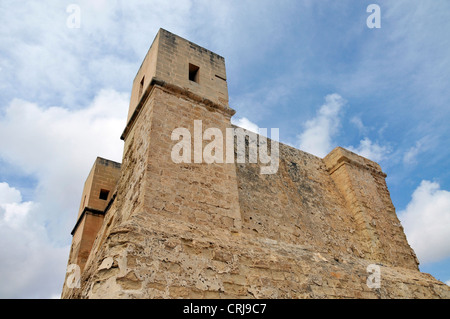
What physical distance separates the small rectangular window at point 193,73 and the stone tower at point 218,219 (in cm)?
3

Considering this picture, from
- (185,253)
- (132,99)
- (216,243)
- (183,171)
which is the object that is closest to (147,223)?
(185,253)

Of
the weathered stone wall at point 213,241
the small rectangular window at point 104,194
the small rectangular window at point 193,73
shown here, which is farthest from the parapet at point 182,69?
the small rectangular window at point 104,194

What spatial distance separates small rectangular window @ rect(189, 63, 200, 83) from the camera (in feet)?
21.3

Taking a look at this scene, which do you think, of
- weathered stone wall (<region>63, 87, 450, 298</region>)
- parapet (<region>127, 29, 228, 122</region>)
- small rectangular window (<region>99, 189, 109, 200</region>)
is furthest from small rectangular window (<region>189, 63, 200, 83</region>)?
small rectangular window (<region>99, 189, 109, 200</region>)

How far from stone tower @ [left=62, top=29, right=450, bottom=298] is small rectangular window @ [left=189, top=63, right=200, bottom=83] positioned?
0.03m

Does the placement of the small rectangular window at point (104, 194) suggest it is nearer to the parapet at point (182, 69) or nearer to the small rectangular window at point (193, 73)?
the parapet at point (182, 69)

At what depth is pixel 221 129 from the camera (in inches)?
232

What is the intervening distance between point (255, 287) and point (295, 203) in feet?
11.4

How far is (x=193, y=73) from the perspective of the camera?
21.8ft

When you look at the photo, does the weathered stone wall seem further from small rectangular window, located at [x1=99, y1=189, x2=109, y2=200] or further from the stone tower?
small rectangular window, located at [x1=99, y1=189, x2=109, y2=200]

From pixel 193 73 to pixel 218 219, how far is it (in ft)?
10.3

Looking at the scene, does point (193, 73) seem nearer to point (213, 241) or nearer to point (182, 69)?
point (182, 69)
